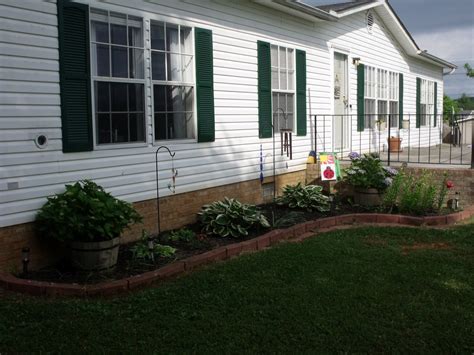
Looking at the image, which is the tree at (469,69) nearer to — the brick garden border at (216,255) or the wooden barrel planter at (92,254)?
the brick garden border at (216,255)

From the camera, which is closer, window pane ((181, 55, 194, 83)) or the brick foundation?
the brick foundation

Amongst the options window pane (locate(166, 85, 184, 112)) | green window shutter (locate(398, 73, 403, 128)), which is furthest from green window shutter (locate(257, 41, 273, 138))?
green window shutter (locate(398, 73, 403, 128))

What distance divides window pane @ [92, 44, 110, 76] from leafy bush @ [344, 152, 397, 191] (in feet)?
14.1

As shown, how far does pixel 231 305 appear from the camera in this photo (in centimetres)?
398

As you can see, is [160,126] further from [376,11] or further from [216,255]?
[376,11]

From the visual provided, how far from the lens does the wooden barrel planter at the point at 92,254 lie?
4.70 metres

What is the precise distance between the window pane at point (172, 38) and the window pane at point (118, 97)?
0.94 m

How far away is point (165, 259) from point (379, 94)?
910cm

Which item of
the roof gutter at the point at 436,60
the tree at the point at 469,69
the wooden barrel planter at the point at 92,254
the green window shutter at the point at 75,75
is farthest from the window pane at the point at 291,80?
the tree at the point at 469,69

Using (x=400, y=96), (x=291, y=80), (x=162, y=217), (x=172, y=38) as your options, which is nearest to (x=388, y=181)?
(x=291, y=80)

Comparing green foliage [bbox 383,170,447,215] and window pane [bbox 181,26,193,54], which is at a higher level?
window pane [bbox 181,26,193,54]

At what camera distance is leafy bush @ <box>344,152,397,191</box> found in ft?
26.1

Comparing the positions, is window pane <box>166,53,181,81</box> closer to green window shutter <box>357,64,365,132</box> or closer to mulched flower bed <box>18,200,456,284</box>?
mulched flower bed <box>18,200,456,284</box>

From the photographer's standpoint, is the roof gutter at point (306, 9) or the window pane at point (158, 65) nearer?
the window pane at point (158, 65)
